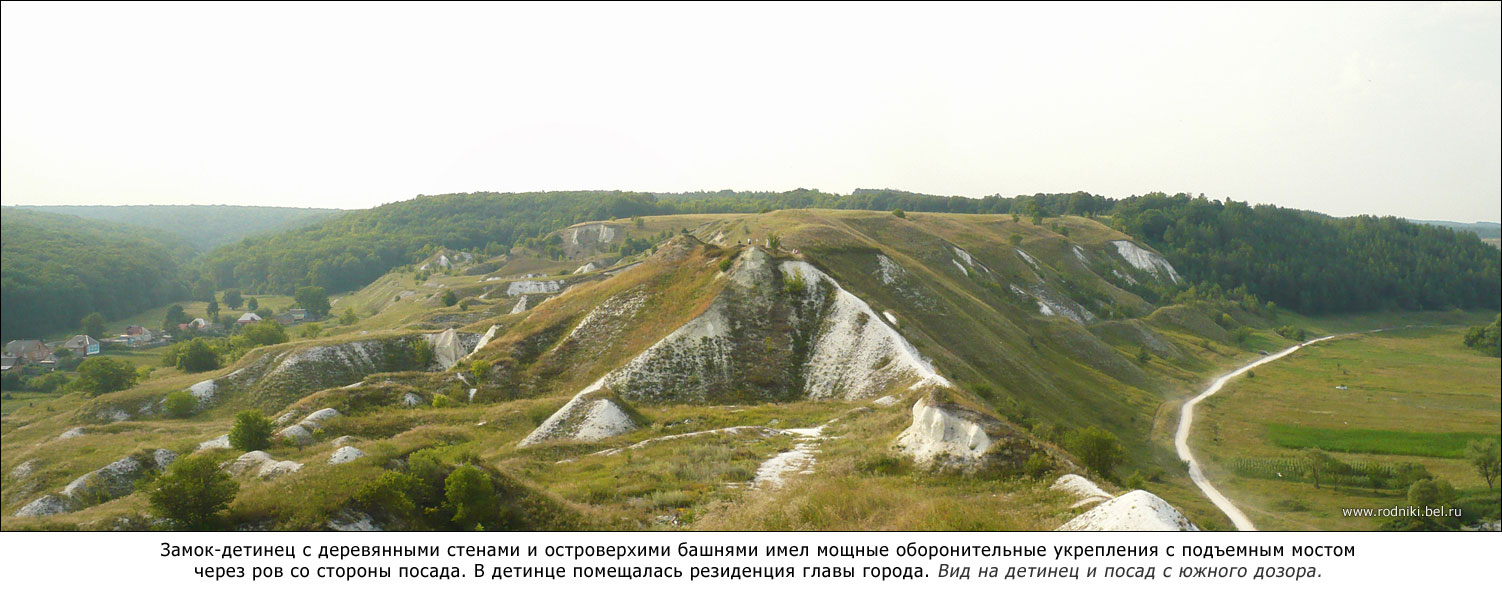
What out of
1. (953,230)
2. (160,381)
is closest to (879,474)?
(160,381)

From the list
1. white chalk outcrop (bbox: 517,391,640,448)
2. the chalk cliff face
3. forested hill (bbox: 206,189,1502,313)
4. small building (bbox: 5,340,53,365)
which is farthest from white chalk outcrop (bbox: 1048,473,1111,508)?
Result: forested hill (bbox: 206,189,1502,313)

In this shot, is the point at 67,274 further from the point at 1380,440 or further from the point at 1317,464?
the point at 1380,440

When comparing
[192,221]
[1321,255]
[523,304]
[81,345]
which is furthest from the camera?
[192,221]

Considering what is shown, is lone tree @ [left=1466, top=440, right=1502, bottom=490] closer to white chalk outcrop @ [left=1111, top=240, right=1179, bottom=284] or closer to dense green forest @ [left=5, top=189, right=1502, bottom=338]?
dense green forest @ [left=5, top=189, right=1502, bottom=338]

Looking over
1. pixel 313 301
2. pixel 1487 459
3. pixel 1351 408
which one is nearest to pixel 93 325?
pixel 1487 459

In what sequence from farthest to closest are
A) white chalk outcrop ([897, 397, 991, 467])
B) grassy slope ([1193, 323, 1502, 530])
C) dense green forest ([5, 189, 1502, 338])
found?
grassy slope ([1193, 323, 1502, 530]) < dense green forest ([5, 189, 1502, 338]) < white chalk outcrop ([897, 397, 991, 467])

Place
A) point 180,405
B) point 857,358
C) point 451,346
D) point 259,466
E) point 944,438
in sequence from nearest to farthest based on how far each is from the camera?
1. point 944,438
2. point 259,466
3. point 857,358
4. point 180,405
5. point 451,346

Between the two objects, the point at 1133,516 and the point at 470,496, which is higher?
the point at 1133,516

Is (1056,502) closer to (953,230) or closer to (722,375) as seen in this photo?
(722,375)
